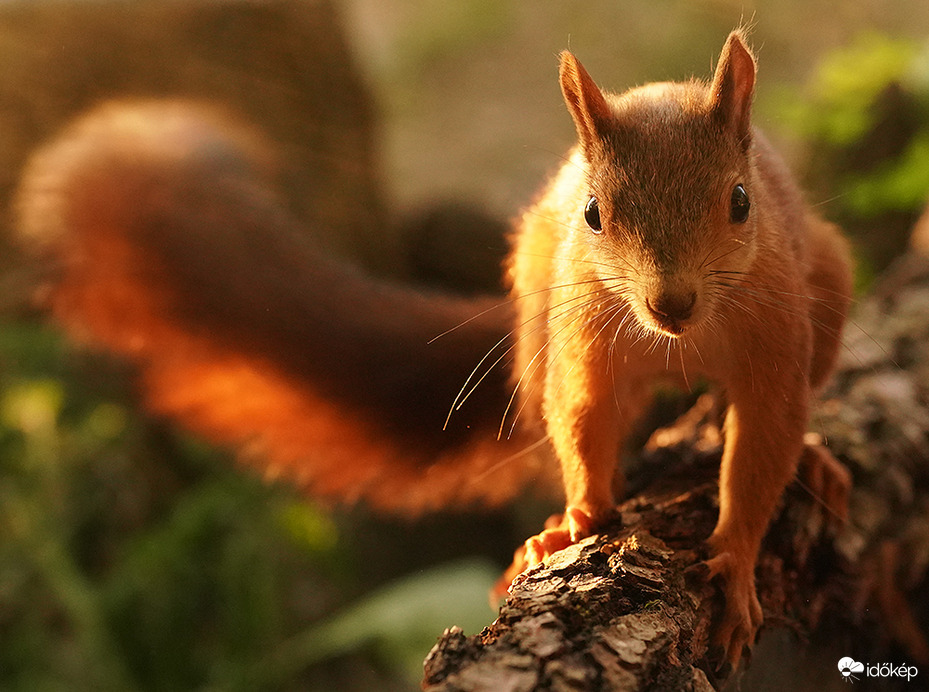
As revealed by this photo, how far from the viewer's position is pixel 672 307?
735 millimetres

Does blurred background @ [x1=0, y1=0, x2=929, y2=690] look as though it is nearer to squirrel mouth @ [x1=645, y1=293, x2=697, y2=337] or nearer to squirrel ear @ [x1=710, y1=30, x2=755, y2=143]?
squirrel ear @ [x1=710, y1=30, x2=755, y2=143]

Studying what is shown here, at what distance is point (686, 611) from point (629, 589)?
7 cm

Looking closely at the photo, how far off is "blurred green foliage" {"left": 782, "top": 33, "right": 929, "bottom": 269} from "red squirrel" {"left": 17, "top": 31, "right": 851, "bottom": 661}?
54.8 inches

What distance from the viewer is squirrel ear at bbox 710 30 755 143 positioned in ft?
2.46

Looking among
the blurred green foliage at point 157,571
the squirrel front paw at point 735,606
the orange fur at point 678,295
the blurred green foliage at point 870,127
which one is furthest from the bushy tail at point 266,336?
the blurred green foliage at point 870,127

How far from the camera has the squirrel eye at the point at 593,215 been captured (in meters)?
0.82

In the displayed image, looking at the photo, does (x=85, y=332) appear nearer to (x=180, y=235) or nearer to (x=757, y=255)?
(x=180, y=235)

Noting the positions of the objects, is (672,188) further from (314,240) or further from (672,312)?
(314,240)

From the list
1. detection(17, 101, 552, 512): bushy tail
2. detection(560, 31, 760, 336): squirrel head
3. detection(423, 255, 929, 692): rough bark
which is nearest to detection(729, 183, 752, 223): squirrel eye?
detection(560, 31, 760, 336): squirrel head

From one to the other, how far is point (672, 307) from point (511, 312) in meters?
0.46

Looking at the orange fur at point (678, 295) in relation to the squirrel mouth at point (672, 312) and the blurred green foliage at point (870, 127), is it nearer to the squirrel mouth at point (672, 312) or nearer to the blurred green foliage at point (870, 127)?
the squirrel mouth at point (672, 312)

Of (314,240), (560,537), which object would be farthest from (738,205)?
(314,240)

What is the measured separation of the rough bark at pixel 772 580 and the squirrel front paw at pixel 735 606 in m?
0.02

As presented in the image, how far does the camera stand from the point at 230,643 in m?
2.30
